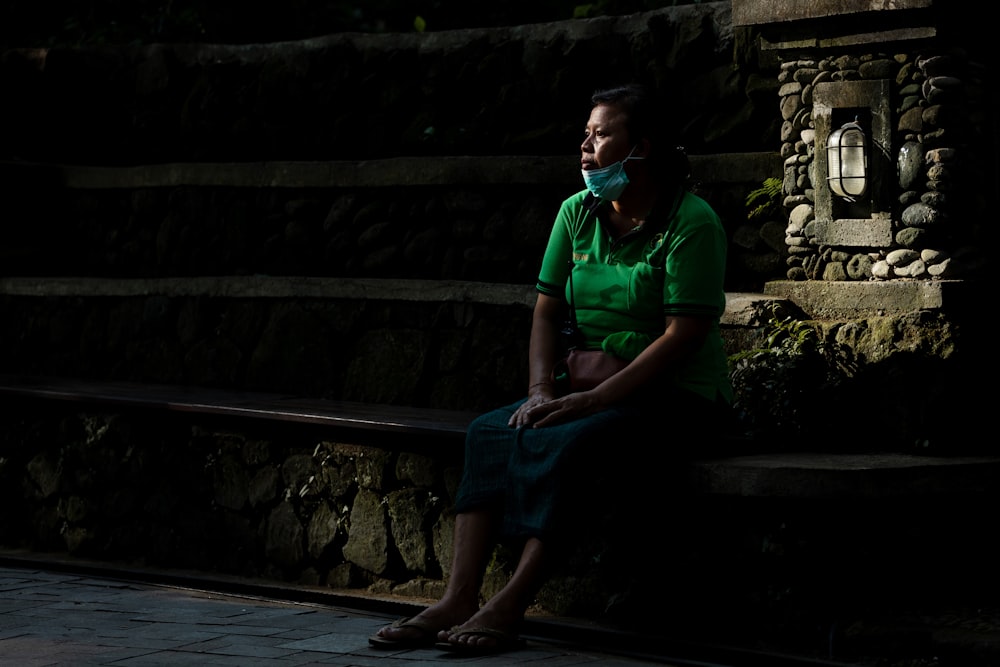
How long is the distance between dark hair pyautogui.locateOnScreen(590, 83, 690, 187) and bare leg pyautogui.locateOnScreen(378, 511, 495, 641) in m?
1.22

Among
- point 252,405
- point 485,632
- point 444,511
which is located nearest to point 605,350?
point 485,632

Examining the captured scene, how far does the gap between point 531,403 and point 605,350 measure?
0.28 meters

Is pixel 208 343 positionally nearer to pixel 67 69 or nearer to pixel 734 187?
pixel 67 69

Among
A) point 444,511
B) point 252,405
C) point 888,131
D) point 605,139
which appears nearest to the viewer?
point 605,139

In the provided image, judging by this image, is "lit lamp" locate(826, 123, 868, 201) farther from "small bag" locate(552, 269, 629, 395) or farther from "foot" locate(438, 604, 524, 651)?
"foot" locate(438, 604, 524, 651)

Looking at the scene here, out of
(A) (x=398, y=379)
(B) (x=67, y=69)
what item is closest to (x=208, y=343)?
(A) (x=398, y=379)

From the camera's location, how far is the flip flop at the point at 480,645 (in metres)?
4.67

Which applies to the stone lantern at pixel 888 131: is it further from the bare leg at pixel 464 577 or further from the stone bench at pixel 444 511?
the bare leg at pixel 464 577

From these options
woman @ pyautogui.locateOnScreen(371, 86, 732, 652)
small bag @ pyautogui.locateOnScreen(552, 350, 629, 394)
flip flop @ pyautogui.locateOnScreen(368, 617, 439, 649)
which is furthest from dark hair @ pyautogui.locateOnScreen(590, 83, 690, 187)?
flip flop @ pyautogui.locateOnScreen(368, 617, 439, 649)

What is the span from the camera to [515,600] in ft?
15.6

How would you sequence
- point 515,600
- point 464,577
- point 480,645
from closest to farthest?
1. point 480,645
2. point 515,600
3. point 464,577

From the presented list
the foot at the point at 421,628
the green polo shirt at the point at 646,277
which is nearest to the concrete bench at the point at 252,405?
the green polo shirt at the point at 646,277

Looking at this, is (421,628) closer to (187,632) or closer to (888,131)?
(187,632)

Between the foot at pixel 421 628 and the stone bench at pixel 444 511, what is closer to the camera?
the foot at pixel 421 628
